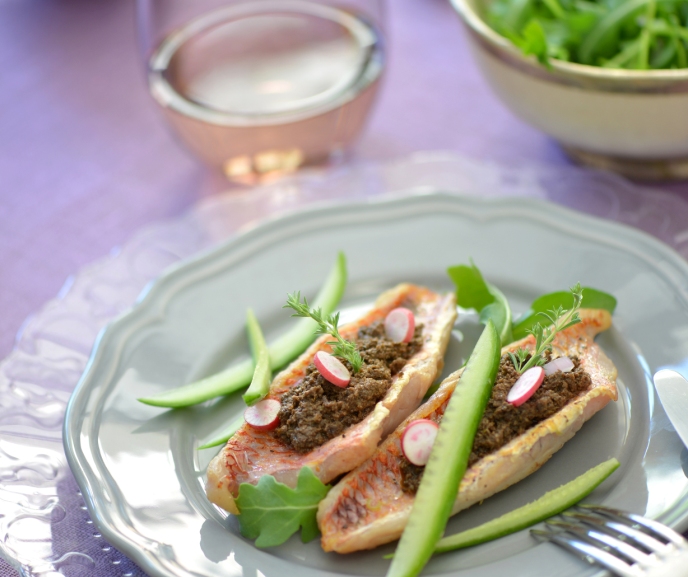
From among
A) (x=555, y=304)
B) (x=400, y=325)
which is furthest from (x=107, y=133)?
(x=555, y=304)

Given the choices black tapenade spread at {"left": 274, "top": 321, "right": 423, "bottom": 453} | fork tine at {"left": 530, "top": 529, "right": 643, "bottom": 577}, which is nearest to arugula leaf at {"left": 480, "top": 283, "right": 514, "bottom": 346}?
black tapenade spread at {"left": 274, "top": 321, "right": 423, "bottom": 453}

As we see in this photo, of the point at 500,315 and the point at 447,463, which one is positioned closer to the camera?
the point at 447,463

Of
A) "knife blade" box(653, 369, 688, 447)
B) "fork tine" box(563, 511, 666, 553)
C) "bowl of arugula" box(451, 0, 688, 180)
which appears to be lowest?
"fork tine" box(563, 511, 666, 553)

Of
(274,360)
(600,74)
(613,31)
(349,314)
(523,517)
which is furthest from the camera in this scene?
(613,31)

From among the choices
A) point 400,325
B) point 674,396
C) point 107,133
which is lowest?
point 107,133

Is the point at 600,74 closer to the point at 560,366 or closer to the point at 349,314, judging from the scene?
the point at 560,366

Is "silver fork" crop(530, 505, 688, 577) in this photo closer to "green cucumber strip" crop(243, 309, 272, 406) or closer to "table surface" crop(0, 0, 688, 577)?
"green cucumber strip" crop(243, 309, 272, 406)

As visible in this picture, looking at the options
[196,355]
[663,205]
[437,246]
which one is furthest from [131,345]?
[663,205]

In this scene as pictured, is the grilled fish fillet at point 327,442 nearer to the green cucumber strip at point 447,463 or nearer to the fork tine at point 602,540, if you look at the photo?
the green cucumber strip at point 447,463

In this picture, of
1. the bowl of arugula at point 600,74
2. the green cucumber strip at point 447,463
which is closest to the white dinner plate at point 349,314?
the green cucumber strip at point 447,463
